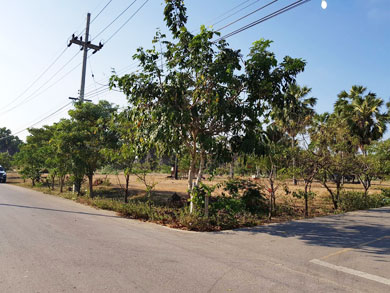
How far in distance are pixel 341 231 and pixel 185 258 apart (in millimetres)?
5476

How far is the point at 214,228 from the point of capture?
319 inches

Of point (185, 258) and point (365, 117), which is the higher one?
point (365, 117)

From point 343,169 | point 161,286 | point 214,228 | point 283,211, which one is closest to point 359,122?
point 343,169

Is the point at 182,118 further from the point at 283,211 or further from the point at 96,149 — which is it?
the point at 96,149

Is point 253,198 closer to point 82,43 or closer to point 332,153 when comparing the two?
point 332,153

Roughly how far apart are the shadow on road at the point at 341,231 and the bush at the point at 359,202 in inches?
90.5

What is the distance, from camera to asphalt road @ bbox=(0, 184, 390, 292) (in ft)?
13.4

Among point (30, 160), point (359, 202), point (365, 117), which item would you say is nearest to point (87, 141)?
point (30, 160)

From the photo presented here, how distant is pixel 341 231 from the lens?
8.20 meters

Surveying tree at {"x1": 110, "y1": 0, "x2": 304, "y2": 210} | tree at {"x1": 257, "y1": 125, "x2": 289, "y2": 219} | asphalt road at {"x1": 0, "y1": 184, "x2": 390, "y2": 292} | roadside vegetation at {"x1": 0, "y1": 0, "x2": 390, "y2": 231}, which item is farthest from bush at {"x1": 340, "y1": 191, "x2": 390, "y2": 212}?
tree at {"x1": 110, "y1": 0, "x2": 304, "y2": 210}

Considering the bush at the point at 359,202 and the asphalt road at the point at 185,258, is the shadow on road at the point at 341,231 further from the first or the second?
the bush at the point at 359,202

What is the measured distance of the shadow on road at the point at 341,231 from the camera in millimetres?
6789

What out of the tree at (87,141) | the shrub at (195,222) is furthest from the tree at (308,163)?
the tree at (87,141)

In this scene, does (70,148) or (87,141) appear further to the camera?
(87,141)
